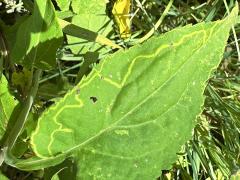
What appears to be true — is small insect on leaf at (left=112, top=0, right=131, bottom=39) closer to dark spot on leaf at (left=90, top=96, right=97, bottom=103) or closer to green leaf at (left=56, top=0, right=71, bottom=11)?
green leaf at (left=56, top=0, right=71, bottom=11)

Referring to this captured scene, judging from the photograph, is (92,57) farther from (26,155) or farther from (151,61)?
(151,61)

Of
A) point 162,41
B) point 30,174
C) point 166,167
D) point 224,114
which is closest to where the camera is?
point 162,41

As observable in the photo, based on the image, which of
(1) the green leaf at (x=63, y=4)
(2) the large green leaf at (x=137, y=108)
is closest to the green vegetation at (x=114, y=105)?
(2) the large green leaf at (x=137, y=108)

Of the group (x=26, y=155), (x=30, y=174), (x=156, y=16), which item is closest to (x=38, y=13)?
(x=26, y=155)

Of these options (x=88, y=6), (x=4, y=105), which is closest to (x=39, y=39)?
(x=4, y=105)

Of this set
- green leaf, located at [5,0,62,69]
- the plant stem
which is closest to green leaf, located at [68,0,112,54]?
green leaf, located at [5,0,62,69]
